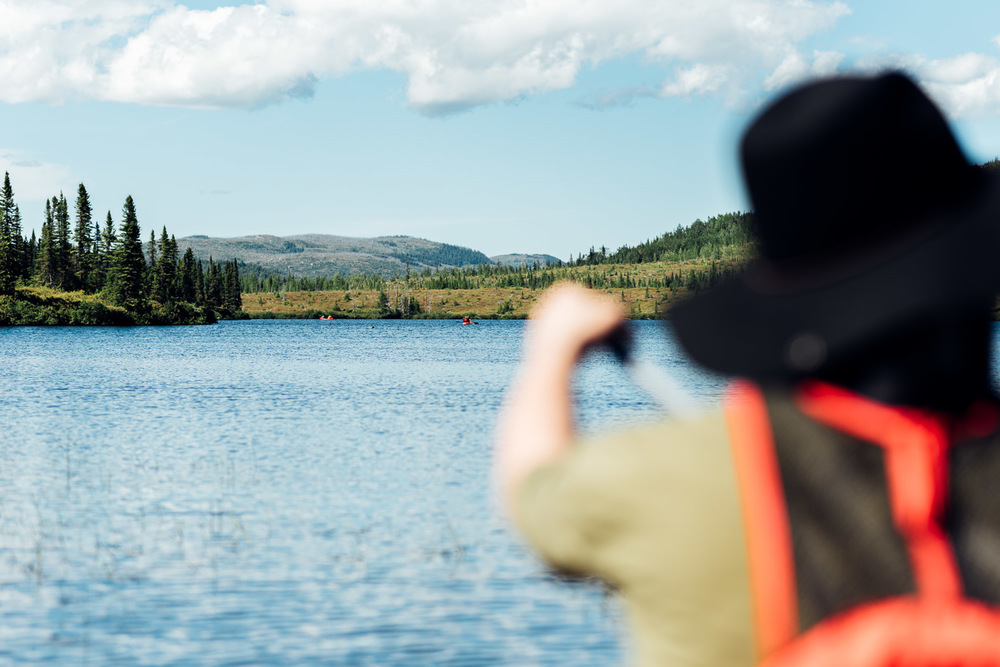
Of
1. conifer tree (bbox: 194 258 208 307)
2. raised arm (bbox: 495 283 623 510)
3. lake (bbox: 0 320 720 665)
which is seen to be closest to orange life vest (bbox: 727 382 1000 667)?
raised arm (bbox: 495 283 623 510)

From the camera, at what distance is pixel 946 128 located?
1.56 meters

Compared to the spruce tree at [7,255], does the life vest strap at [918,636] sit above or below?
below

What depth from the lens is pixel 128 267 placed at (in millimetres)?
148250

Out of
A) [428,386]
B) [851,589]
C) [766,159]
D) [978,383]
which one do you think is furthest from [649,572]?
[428,386]

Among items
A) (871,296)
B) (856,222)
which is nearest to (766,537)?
(871,296)

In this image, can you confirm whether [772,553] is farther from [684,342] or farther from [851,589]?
[684,342]

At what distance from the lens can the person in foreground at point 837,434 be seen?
4.86ft

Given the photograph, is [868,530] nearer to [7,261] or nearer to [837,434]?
[837,434]

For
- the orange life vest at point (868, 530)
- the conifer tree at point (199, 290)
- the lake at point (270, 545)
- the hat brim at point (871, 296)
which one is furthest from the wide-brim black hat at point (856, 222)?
the conifer tree at point (199, 290)

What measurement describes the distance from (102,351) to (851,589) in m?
89.9

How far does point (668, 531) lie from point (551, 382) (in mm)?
419

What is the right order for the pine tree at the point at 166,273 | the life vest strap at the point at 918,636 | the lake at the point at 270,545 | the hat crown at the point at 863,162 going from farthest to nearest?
the pine tree at the point at 166,273 < the lake at the point at 270,545 < the hat crown at the point at 863,162 < the life vest strap at the point at 918,636

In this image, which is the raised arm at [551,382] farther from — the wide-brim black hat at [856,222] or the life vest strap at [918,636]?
the life vest strap at [918,636]

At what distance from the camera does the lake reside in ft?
42.8
